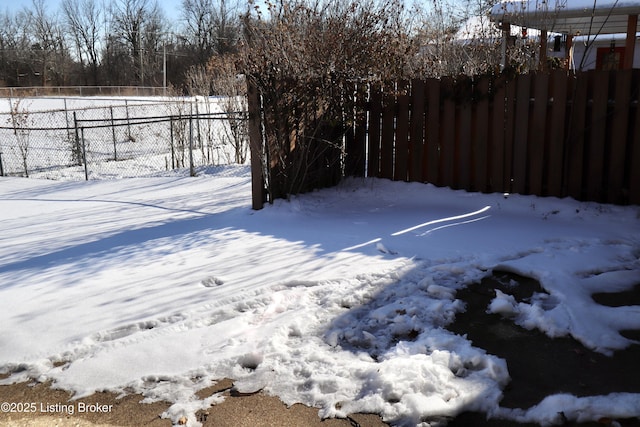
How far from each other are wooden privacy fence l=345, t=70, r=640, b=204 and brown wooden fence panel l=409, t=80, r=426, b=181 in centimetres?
1

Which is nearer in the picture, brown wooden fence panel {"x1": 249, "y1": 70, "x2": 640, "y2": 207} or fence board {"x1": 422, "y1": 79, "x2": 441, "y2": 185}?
brown wooden fence panel {"x1": 249, "y1": 70, "x2": 640, "y2": 207}

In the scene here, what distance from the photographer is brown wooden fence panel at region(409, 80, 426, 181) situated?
291 inches

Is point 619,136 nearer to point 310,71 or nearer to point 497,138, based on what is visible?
point 497,138

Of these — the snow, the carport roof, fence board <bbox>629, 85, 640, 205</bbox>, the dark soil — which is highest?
the carport roof

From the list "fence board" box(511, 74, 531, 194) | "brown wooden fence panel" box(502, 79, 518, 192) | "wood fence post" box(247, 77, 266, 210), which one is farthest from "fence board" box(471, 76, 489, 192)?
"wood fence post" box(247, 77, 266, 210)

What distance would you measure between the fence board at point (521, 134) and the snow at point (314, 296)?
283 mm

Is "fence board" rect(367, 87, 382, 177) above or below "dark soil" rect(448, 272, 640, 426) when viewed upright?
above

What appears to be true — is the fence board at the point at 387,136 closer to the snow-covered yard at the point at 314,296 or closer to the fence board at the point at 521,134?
the snow-covered yard at the point at 314,296

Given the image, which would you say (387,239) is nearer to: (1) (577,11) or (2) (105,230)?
(2) (105,230)

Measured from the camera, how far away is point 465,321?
384 cm

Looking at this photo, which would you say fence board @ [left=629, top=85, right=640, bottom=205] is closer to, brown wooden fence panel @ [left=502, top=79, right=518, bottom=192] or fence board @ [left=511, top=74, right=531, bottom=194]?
fence board @ [left=511, top=74, right=531, bottom=194]

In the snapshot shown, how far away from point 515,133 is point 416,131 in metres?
1.31

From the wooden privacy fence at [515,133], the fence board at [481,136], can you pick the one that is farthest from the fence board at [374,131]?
the fence board at [481,136]

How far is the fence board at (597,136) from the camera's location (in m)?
6.24
